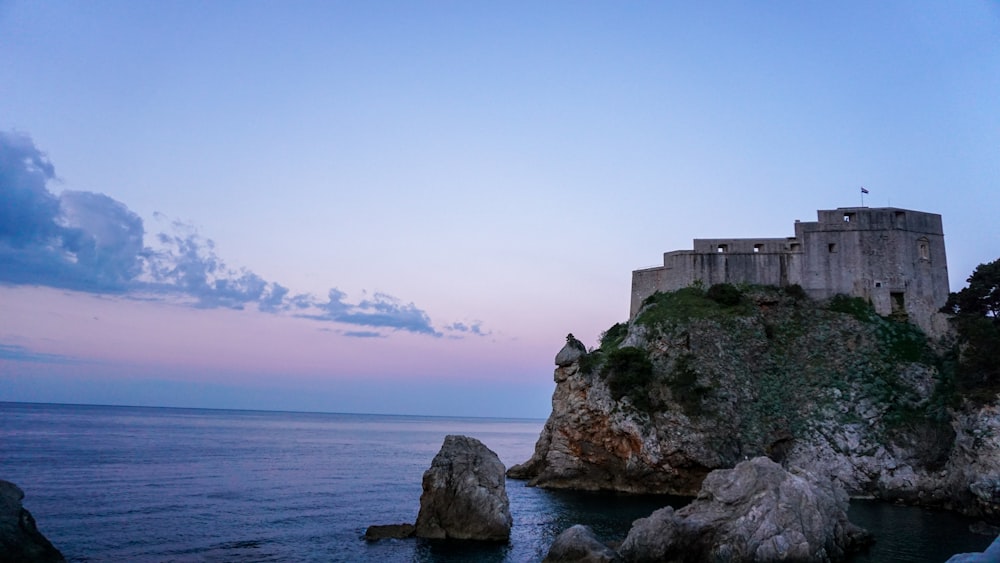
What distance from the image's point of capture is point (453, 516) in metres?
31.0

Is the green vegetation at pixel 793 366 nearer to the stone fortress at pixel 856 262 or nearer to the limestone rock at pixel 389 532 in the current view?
the stone fortress at pixel 856 262

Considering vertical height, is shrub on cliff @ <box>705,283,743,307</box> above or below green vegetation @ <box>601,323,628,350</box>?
above

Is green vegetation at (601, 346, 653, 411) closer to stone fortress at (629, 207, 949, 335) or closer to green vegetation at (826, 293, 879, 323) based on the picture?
stone fortress at (629, 207, 949, 335)

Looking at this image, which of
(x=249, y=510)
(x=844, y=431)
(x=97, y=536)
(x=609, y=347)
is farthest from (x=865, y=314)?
(x=97, y=536)

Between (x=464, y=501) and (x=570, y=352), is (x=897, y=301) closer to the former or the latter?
(x=570, y=352)

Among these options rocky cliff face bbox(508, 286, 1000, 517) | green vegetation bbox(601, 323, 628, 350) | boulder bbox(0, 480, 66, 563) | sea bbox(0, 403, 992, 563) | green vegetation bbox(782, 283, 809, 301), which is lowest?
sea bbox(0, 403, 992, 563)

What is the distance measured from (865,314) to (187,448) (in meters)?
74.1

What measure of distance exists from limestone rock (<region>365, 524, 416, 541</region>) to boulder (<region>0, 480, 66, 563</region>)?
41.7 ft

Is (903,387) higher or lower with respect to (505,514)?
higher

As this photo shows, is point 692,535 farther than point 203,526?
No

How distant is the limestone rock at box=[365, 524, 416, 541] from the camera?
30.7 m

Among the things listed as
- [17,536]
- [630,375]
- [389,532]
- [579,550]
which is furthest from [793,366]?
[17,536]

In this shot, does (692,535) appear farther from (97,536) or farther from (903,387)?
(903,387)

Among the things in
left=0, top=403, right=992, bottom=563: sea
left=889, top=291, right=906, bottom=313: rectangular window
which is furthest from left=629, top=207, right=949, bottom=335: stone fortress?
left=0, top=403, right=992, bottom=563: sea
